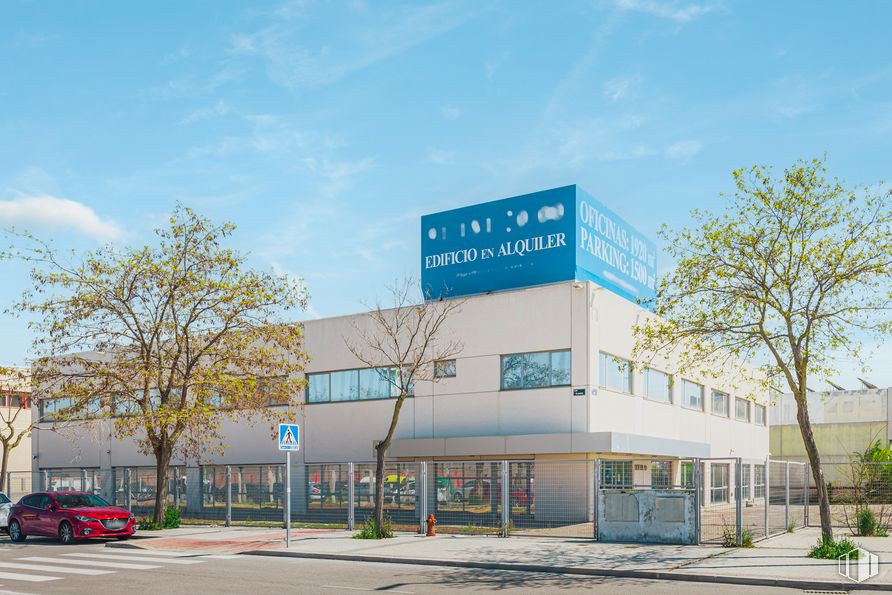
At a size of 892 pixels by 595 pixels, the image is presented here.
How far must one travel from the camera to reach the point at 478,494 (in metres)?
28.7

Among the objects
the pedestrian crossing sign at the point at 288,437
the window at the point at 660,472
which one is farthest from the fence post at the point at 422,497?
the window at the point at 660,472

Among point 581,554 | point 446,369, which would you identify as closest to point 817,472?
point 581,554

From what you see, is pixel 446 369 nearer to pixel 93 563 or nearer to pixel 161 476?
pixel 161 476

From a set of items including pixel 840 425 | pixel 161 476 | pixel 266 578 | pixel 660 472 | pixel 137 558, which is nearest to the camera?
pixel 266 578

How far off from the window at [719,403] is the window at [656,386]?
7.63 meters

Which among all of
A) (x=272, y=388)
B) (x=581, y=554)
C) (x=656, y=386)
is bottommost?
(x=581, y=554)

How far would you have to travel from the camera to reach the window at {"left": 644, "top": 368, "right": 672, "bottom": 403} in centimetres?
3644

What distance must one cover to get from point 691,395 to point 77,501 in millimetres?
27258

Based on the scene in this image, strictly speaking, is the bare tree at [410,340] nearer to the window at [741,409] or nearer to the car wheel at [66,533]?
the car wheel at [66,533]

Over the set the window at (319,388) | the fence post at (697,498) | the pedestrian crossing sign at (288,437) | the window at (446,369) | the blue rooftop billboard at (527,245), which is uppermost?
the blue rooftop billboard at (527,245)

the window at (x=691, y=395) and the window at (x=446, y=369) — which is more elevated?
the window at (x=446, y=369)

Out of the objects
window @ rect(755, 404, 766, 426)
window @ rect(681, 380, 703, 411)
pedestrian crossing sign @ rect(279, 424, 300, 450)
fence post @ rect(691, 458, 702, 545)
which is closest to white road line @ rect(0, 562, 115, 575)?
pedestrian crossing sign @ rect(279, 424, 300, 450)

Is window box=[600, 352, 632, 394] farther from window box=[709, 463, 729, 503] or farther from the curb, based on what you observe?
the curb

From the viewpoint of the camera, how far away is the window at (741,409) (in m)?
49.8
